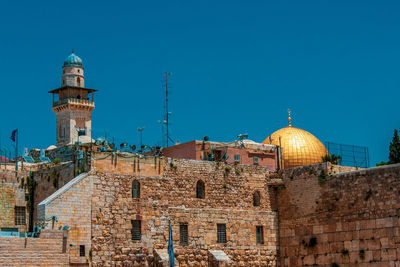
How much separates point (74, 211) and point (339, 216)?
1030 centimetres

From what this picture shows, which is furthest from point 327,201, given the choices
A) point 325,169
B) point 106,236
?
point 106,236

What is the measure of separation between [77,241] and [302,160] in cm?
1386

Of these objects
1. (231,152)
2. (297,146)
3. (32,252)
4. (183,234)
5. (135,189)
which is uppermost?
(297,146)

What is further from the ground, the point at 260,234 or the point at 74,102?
the point at 74,102

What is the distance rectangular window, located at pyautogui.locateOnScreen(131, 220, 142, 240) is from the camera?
98.4ft

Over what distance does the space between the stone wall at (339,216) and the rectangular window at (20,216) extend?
34.4 feet

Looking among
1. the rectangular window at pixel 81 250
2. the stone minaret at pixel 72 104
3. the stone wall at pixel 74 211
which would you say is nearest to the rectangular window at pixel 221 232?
the stone wall at pixel 74 211

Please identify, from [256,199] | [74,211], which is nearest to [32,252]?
[74,211]

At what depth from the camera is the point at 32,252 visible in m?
26.2

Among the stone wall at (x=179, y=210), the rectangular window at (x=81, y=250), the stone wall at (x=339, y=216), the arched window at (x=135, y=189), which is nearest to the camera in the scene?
the rectangular window at (x=81, y=250)

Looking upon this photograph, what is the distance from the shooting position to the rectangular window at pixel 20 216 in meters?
31.2

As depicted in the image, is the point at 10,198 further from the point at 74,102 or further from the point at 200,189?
the point at 74,102

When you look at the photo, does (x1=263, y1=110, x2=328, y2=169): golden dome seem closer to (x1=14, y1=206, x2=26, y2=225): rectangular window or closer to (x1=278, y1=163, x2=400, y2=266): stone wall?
(x1=278, y1=163, x2=400, y2=266): stone wall

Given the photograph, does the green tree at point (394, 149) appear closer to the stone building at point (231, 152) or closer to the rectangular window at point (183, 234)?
the stone building at point (231, 152)
